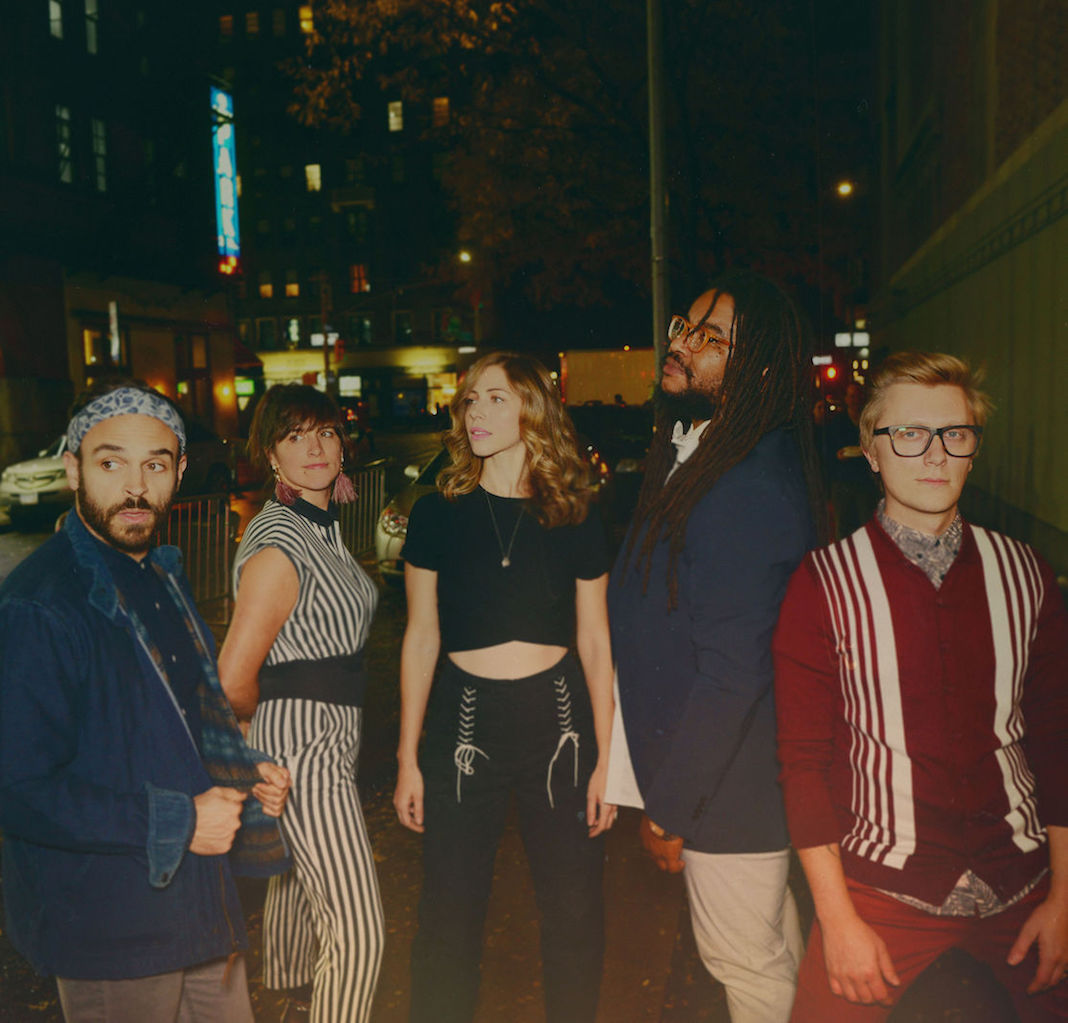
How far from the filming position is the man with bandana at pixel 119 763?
1875mm

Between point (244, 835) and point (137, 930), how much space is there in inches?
13.9

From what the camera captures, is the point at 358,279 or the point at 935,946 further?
the point at 358,279

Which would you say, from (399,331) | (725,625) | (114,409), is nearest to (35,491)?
(114,409)

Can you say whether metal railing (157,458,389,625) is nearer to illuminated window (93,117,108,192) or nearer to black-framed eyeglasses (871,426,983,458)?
black-framed eyeglasses (871,426,983,458)

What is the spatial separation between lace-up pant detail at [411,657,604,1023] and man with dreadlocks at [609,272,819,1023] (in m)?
0.26

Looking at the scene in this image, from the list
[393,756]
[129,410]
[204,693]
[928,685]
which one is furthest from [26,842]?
[393,756]

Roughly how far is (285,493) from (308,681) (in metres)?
0.65

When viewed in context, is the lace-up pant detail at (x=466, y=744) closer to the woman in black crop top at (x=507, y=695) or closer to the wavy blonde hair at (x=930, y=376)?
the woman in black crop top at (x=507, y=695)

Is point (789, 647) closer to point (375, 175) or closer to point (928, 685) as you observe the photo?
point (928, 685)

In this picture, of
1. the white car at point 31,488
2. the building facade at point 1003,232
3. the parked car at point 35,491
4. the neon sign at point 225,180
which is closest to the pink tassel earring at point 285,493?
the building facade at point 1003,232

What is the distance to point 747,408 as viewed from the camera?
2502mm

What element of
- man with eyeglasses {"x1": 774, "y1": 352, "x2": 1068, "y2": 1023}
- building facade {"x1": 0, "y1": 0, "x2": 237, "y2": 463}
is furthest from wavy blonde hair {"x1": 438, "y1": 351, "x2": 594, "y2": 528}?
building facade {"x1": 0, "y1": 0, "x2": 237, "y2": 463}

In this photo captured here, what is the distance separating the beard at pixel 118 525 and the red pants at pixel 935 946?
1832mm

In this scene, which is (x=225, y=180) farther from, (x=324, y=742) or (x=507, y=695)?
(x=507, y=695)
